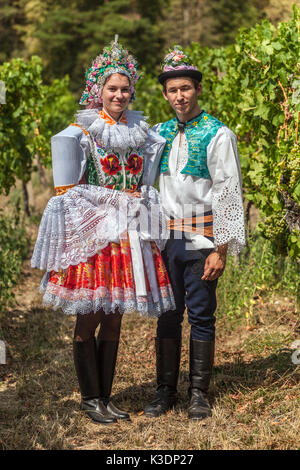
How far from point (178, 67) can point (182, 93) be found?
14cm

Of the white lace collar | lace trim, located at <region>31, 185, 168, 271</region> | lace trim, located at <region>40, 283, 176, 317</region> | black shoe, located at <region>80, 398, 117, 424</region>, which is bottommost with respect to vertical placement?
black shoe, located at <region>80, 398, 117, 424</region>

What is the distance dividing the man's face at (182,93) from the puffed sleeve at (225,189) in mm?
230

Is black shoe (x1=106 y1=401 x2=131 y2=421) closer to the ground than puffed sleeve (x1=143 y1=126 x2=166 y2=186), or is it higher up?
closer to the ground

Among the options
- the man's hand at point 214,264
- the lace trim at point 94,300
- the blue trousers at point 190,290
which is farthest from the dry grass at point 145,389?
the man's hand at point 214,264

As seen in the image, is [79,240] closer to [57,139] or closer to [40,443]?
[57,139]

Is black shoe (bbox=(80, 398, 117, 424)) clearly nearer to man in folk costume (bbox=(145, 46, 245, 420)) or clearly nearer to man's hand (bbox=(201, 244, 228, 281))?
man in folk costume (bbox=(145, 46, 245, 420))

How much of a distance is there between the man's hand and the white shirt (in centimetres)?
6

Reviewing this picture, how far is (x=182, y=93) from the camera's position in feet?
10.0

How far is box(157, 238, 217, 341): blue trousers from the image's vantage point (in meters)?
3.12

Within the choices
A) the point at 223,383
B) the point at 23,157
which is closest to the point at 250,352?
the point at 223,383

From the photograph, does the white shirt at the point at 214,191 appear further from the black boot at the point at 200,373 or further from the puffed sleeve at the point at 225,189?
the black boot at the point at 200,373

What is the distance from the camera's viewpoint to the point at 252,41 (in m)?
4.81

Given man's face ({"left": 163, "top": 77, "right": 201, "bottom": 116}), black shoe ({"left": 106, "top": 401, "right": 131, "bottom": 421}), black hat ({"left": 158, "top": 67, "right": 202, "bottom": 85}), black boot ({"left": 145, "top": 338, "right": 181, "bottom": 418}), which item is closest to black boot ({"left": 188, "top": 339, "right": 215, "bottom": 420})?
black boot ({"left": 145, "top": 338, "right": 181, "bottom": 418})
